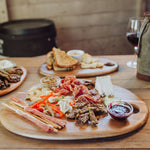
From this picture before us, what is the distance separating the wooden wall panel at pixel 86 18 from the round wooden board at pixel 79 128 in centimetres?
304

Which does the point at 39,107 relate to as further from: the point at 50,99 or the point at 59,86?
the point at 59,86

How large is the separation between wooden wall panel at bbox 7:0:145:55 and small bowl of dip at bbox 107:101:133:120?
3080 millimetres

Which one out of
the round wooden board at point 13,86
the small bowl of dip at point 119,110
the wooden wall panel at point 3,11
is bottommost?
the round wooden board at point 13,86

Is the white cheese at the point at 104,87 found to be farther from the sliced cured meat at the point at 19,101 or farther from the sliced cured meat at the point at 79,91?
the sliced cured meat at the point at 19,101

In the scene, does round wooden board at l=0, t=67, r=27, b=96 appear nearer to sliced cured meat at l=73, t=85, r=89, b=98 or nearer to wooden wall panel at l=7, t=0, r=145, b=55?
sliced cured meat at l=73, t=85, r=89, b=98

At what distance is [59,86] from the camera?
179cm

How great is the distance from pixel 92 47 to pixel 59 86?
280cm

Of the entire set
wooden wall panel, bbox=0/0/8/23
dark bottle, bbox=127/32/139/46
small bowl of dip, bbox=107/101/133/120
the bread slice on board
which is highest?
wooden wall panel, bbox=0/0/8/23

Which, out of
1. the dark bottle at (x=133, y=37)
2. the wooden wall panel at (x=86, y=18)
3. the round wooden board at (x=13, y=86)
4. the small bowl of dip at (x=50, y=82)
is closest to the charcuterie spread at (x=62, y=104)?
the small bowl of dip at (x=50, y=82)

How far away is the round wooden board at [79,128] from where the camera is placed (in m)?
1.20

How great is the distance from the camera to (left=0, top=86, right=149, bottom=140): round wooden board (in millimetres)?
1196

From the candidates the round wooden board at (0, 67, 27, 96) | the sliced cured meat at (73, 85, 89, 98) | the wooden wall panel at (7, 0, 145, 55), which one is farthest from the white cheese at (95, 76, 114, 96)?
the wooden wall panel at (7, 0, 145, 55)

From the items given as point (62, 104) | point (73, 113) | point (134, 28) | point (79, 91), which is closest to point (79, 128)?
point (73, 113)

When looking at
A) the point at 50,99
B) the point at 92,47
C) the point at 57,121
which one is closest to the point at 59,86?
the point at 50,99
